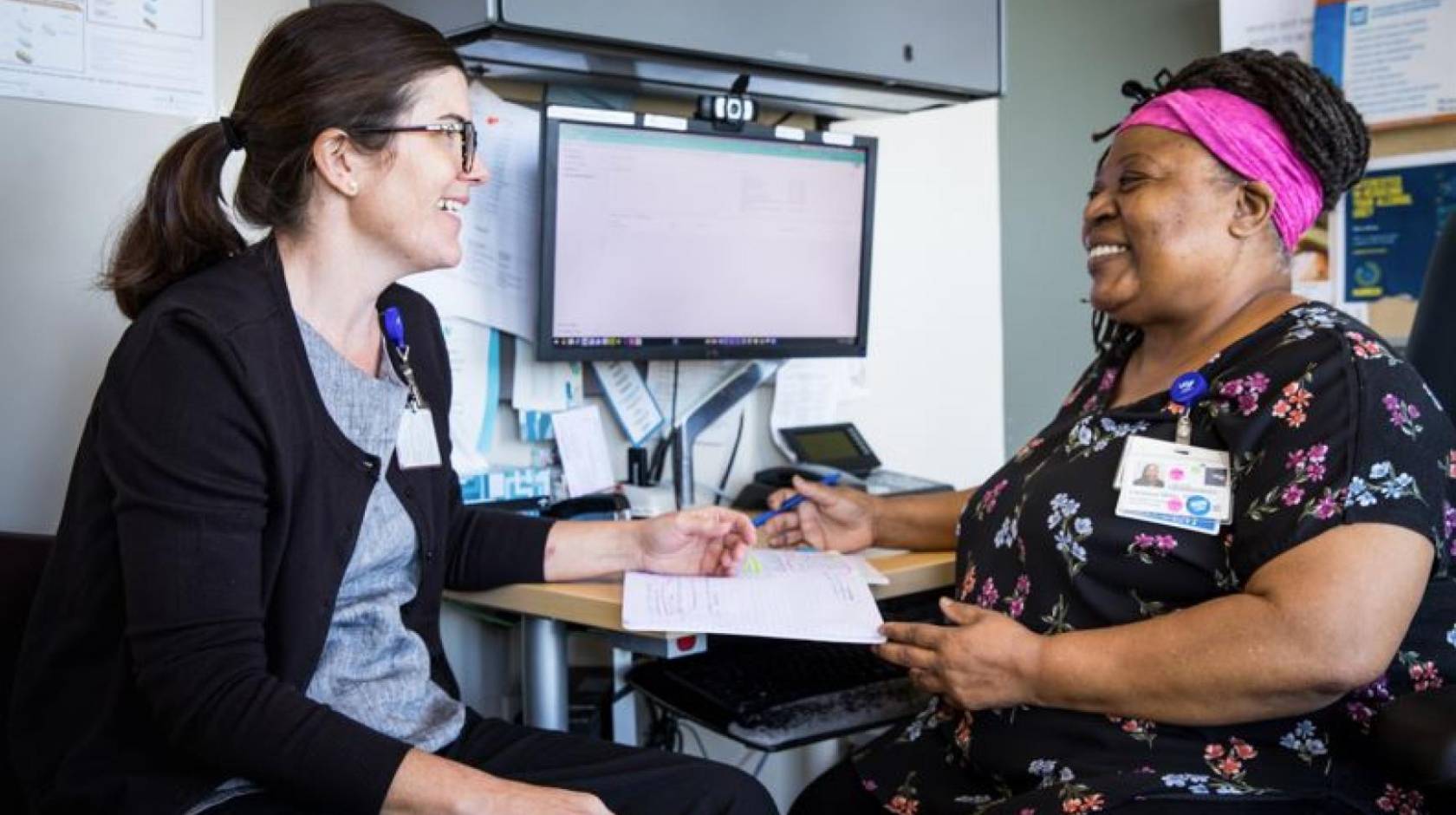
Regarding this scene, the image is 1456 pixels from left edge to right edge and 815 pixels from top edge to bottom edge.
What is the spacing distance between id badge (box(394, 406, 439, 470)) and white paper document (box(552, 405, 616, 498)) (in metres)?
0.60

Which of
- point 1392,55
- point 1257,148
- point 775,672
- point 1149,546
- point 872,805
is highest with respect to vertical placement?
point 1392,55

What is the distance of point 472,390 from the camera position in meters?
2.07

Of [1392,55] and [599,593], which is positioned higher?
[1392,55]

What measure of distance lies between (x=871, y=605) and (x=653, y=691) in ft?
1.07

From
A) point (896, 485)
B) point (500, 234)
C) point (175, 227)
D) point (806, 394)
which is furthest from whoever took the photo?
point (806, 394)

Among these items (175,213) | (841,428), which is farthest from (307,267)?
(841,428)

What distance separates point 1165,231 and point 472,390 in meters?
1.07

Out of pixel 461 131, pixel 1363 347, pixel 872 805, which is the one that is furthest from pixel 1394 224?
pixel 461 131

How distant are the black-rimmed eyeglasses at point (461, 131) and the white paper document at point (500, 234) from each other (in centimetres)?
50

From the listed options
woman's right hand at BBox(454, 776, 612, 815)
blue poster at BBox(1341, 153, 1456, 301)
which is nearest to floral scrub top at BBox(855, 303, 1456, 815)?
woman's right hand at BBox(454, 776, 612, 815)

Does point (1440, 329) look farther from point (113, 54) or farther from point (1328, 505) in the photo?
point (113, 54)

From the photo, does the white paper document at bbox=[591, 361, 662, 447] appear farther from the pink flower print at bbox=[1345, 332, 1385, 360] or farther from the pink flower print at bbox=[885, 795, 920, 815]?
the pink flower print at bbox=[1345, 332, 1385, 360]

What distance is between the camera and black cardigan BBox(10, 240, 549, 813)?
3.72 feet

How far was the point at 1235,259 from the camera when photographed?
60.2 inches
